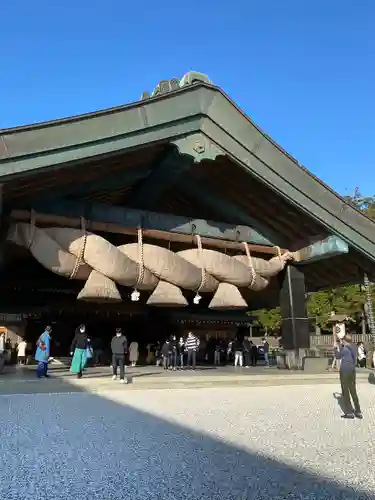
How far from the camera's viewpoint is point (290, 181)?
12.8 metres

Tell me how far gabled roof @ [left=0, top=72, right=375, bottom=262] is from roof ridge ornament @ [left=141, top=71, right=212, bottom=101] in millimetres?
147

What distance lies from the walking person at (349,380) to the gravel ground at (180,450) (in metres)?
0.24

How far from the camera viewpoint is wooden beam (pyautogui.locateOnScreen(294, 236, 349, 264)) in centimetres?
1354

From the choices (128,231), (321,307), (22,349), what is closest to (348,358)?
(128,231)

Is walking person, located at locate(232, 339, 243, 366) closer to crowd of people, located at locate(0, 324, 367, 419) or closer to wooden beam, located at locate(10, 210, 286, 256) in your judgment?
crowd of people, located at locate(0, 324, 367, 419)

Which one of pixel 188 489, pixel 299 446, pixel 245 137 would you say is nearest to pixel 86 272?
pixel 245 137

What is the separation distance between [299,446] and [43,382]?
6.46 metres

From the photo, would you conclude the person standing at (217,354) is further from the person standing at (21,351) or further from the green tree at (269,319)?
the green tree at (269,319)

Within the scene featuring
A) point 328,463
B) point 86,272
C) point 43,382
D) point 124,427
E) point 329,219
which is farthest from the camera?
point 329,219

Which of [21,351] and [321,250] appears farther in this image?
[21,351]

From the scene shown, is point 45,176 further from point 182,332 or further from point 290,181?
point 182,332

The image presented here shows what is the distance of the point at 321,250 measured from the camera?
13930mm

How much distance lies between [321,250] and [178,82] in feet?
20.2

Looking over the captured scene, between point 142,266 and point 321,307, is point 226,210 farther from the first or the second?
point 321,307
